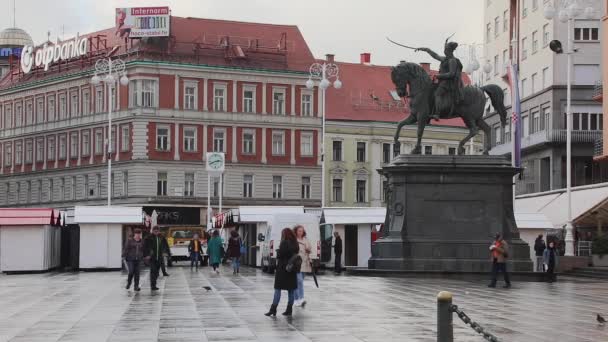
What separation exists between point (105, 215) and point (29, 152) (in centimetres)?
5532

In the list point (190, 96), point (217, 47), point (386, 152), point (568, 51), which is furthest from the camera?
point (386, 152)

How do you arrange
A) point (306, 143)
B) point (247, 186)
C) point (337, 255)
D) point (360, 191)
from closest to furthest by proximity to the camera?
point (337, 255) → point (247, 186) → point (306, 143) → point (360, 191)

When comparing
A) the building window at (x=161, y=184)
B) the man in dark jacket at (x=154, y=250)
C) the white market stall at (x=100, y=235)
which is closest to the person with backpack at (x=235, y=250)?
the white market stall at (x=100, y=235)

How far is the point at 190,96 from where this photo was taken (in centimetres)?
9756

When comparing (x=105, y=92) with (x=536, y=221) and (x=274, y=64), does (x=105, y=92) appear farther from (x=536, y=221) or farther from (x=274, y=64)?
(x=536, y=221)

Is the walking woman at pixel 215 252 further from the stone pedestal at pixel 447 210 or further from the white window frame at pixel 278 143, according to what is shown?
the white window frame at pixel 278 143

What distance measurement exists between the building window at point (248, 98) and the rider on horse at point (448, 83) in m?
58.1

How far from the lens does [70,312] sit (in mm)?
24719

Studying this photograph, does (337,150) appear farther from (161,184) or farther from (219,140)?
(161,184)

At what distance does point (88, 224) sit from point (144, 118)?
140 ft

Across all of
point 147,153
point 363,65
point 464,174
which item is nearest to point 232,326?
point 464,174

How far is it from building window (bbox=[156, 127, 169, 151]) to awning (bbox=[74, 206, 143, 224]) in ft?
138

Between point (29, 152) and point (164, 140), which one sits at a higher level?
point (164, 140)

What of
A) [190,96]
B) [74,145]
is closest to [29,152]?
[74,145]
